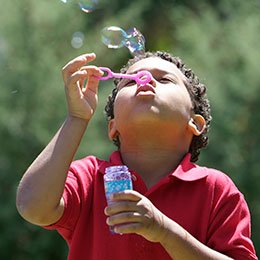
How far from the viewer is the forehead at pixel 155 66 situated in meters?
2.71

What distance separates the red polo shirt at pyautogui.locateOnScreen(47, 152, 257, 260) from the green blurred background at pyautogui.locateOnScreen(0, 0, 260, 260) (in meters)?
4.63

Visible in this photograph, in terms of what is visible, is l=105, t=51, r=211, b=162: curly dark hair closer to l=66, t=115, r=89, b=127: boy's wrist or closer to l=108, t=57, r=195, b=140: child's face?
l=108, t=57, r=195, b=140: child's face

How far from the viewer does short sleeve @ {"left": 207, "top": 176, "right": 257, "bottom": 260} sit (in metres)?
2.48

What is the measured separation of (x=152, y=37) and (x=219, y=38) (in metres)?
2.29

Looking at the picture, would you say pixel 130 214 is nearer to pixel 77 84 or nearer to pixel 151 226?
pixel 151 226

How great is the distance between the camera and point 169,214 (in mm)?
2490

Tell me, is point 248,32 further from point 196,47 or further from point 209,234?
point 209,234

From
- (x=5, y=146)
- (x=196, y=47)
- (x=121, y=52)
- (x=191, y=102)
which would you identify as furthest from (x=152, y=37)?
(x=191, y=102)

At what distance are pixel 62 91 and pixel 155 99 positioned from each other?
17.7ft

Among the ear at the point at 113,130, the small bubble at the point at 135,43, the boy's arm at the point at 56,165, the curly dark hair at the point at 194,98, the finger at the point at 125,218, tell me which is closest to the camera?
the finger at the point at 125,218

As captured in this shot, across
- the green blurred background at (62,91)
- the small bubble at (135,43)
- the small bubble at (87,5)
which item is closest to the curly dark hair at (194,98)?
the small bubble at (135,43)

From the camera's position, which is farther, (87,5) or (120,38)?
(87,5)

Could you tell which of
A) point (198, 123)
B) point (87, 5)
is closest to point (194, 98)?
point (198, 123)

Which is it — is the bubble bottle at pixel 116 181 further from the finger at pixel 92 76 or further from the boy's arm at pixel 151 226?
the finger at pixel 92 76
